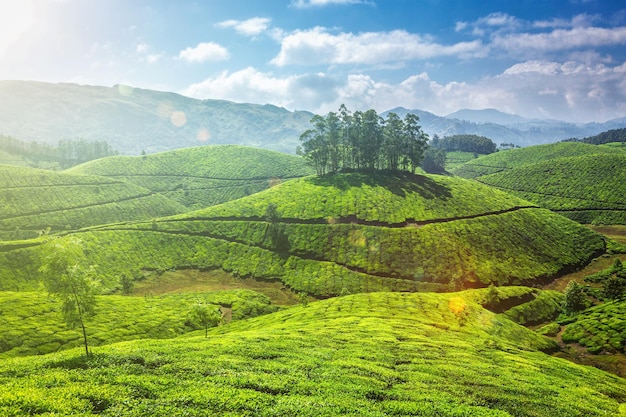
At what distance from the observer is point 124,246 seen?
137 metres

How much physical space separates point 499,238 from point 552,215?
58.8m

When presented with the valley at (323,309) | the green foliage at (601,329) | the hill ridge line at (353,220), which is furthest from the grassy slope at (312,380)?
the hill ridge line at (353,220)

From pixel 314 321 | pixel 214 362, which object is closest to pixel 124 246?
pixel 314 321

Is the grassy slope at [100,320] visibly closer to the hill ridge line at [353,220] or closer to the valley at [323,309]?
the valley at [323,309]

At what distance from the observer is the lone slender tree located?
34.6 m

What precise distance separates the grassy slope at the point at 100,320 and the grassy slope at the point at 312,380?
782 inches

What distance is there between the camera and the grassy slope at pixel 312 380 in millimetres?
23719

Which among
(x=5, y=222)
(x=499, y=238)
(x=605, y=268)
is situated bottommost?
(x=605, y=268)

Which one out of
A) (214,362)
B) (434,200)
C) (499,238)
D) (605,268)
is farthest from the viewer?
(434,200)

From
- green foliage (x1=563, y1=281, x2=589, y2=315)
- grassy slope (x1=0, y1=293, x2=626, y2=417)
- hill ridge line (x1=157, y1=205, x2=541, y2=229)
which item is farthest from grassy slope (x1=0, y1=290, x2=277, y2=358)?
green foliage (x1=563, y1=281, x2=589, y2=315)

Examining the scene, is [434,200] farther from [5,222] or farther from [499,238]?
[5,222]

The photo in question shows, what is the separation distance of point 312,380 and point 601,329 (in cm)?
8308

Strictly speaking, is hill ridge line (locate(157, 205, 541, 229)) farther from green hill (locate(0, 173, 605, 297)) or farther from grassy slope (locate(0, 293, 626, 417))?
grassy slope (locate(0, 293, 626, 417))

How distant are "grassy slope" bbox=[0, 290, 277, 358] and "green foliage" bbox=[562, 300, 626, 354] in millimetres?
80207
